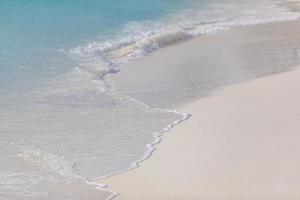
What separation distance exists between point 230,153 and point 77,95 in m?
3.69

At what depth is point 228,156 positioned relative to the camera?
920 cm

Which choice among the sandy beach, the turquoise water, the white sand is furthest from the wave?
the white sand

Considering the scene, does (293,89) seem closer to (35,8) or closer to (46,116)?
(46,116)

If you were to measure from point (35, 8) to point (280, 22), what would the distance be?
6.67 metres

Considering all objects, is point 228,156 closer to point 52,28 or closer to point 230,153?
point 230,153

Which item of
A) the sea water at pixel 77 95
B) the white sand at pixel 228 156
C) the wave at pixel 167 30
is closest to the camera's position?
the white sand at pixel 228 156

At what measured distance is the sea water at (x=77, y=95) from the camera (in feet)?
29.8

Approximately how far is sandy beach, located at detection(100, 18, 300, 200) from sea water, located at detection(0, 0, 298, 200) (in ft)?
0.84

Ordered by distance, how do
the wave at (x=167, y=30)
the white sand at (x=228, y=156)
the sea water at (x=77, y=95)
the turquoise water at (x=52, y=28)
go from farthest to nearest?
1. the wave at (x=167, y=30)
2. the turquoise water at (x=52, y=28)
3. the sea water at (x=77, y=95)
4. the white sand at (x=228, y=156)

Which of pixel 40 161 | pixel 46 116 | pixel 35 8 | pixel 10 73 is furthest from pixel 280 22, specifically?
pixel 40 161

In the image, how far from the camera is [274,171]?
8609 mm

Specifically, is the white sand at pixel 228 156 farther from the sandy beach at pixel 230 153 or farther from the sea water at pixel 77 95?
the sea water at pixel 77 95

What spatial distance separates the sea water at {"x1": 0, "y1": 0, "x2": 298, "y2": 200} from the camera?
9094 mm

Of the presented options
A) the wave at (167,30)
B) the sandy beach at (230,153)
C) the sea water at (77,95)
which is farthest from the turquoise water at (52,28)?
the sandy beach at (230,153)
